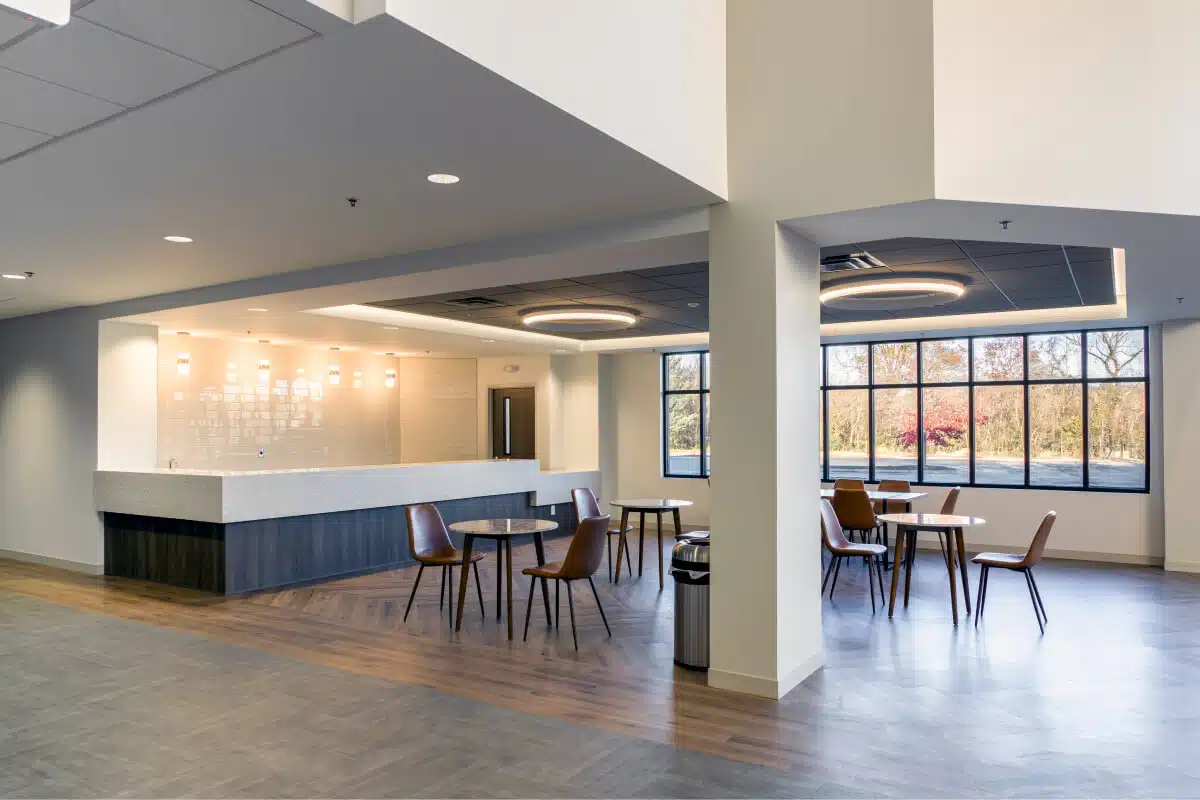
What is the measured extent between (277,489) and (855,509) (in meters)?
5.47

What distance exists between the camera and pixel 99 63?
2.80 metres

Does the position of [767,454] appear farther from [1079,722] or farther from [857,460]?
[857,460]

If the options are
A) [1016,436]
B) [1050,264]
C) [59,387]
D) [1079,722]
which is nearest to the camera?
[1079,722]

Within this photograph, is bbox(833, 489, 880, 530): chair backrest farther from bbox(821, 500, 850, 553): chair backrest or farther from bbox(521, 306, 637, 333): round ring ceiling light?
bbox(521, 306, 637, 333): round ring ceiling light

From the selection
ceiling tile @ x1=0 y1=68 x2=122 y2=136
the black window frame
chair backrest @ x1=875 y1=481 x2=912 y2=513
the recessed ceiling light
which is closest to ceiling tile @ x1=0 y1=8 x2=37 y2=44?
ceiling tile @ x1=0 y1=68 x2=122 y2=136

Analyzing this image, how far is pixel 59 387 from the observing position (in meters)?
8.80

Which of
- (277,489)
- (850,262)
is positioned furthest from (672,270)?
(277,489)

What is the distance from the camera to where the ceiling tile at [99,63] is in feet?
8.55

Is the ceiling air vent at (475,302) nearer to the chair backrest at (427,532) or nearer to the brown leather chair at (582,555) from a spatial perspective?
the chair backrest at (427,532)

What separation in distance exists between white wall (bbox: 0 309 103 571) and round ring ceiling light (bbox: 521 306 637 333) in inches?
175

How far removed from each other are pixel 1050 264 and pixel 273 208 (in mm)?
5536

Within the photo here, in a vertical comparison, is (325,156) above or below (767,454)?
above

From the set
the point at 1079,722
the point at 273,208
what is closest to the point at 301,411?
the point at 273,208

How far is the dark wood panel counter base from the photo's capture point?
7477 millimetres
